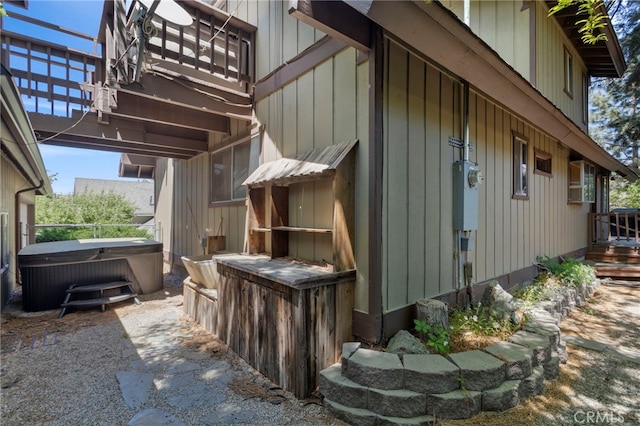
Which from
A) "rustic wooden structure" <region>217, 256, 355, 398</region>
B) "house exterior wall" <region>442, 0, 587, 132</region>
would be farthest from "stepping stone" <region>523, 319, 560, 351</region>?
"house exterior wall" <region>442, 0, 587, 132</region>

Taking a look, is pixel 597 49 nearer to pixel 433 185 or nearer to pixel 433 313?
pixel 433 185

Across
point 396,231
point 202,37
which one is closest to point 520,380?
point 396,231

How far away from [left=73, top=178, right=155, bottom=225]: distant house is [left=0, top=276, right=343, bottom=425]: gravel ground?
20.7m

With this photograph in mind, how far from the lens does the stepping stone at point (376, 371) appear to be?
2205 millimetres

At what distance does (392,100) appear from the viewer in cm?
284

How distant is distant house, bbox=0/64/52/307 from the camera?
278cm

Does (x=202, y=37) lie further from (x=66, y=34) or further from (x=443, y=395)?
(x=443, y=395)

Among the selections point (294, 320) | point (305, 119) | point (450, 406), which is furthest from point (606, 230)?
point (294, 320)

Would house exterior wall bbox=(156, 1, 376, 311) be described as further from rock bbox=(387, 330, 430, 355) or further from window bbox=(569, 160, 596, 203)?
window bbox=(569, 160, 596, 203)

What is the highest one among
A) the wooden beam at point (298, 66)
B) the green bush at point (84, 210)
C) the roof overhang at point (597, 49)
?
the roof overhang at point (597, 49)

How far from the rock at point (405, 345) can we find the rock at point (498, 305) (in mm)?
1191

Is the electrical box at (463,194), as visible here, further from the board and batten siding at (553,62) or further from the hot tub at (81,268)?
the hot tub at (81,268)

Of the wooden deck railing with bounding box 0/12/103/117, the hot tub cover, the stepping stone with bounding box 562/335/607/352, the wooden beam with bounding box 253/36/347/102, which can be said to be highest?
the wooden deck railing with bounding box 0/12/103/117

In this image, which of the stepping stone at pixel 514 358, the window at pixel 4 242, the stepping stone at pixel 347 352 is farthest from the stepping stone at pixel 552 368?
the window at pixel 4 242
